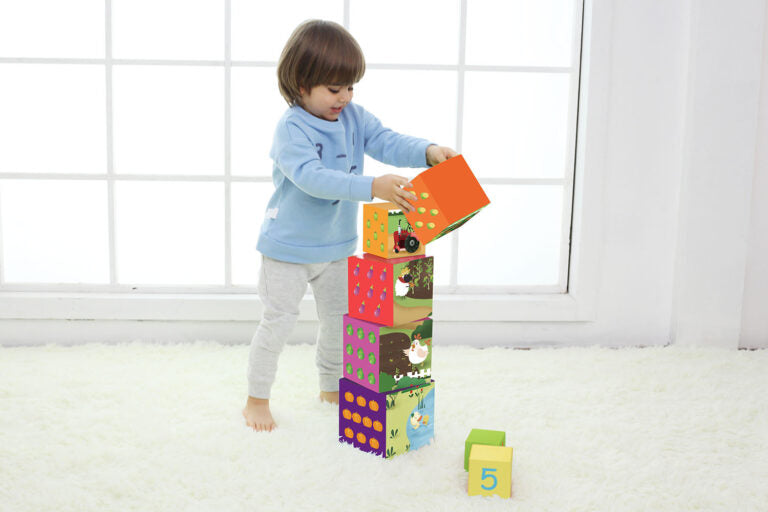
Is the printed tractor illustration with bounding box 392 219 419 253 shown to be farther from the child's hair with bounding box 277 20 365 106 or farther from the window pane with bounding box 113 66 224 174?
the window pane with bounding box 113 66 224 174

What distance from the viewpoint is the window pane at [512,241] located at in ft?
8.12

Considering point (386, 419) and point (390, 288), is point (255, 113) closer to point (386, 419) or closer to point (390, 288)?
point (390, 288)

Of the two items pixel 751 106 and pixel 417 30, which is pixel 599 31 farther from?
pixel 417 30

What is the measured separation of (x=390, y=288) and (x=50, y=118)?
1494 millimetres

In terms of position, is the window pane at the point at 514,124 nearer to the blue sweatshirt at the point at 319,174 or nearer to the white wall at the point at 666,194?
the white wall at the point at 666,194

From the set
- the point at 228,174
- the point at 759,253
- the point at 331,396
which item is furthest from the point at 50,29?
the point at 759,253

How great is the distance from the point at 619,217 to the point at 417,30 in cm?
89

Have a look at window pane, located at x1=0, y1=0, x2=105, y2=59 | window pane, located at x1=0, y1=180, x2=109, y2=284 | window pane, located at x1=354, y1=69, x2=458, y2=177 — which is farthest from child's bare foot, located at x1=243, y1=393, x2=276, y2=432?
window pane, located at x1=0, y1=0, x2=105, y2=59

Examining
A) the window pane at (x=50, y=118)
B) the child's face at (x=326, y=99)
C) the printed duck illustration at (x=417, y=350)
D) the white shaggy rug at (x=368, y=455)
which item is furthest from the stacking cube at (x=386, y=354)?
the window pane at (x=50, y=118)

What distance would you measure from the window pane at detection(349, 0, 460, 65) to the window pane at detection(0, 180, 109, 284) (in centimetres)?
102

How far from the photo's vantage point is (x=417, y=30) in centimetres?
233

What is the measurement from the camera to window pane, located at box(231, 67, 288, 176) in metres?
2.30

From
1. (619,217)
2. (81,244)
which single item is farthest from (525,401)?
(81,244)

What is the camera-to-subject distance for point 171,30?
2279mm
